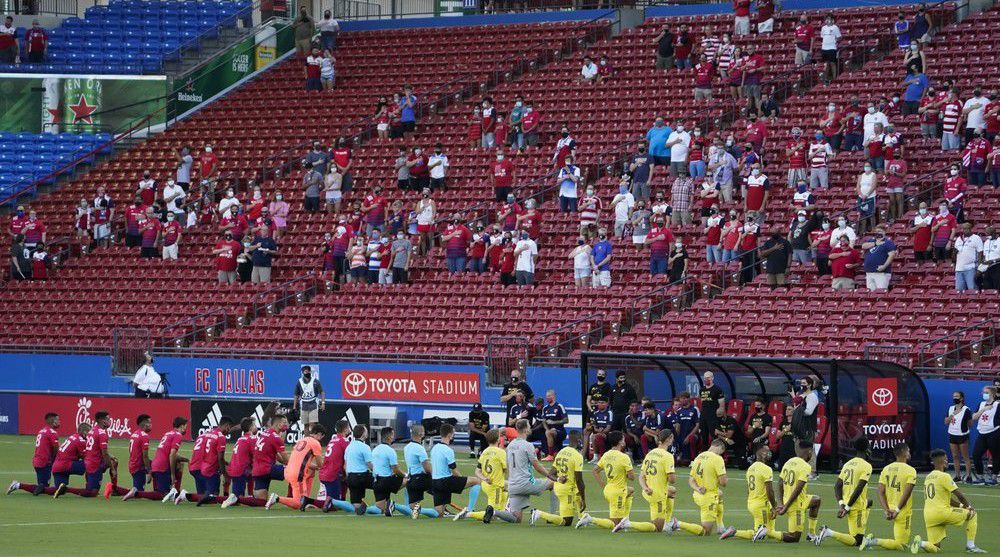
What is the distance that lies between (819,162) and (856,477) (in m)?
20.2

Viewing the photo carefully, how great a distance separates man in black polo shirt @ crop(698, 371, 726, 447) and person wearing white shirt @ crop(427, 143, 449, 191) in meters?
15.3

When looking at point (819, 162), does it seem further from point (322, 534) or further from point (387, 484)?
point (322, 534)

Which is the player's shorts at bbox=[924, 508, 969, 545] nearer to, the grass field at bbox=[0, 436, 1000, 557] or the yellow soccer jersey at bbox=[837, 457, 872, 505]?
the grass field at bbox=[0, 436, 1000, 557]

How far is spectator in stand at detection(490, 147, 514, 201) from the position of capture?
1828 inches

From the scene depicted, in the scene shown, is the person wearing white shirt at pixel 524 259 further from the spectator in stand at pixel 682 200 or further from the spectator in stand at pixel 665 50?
the spectator in stand at pixel 665 50

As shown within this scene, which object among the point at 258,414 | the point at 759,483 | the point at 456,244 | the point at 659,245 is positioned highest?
the point at 456,244

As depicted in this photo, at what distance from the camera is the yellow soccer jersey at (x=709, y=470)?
2353 centimetres

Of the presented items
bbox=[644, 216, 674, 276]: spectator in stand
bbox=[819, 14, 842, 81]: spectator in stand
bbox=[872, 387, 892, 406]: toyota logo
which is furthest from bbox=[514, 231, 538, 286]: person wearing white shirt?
bbox=[872, 387, 892, 406]: toyota logo

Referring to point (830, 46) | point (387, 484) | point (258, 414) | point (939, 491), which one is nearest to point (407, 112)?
point (830, 46)

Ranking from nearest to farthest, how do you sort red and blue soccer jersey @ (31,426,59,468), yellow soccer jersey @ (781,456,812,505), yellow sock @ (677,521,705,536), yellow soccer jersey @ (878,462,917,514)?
yellow soccer jersey @ (878,462,917,514) → yellow soccer jersey @ (781,456,812,505) → yellow sock @ (677,521,705,536) → red and blue soccer jersey @ (31,426,59,468)

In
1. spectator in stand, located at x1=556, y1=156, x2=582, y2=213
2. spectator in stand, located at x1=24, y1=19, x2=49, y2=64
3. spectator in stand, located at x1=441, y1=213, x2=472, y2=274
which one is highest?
spectator in stand, located at x1=24, y1=19, x2=49, y2=64

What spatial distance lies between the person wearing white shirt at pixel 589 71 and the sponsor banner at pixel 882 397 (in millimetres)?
19140

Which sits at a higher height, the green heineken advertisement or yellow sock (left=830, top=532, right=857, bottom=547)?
the green heineken advertisement

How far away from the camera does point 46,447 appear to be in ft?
97.1
